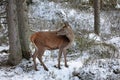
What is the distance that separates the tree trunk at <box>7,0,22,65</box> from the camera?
8.70 metres

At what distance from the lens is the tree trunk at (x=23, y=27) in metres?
9.13

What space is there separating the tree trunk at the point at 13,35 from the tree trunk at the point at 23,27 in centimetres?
31

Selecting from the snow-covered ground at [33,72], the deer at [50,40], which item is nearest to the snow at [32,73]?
the snow-covered ground at [33,72]

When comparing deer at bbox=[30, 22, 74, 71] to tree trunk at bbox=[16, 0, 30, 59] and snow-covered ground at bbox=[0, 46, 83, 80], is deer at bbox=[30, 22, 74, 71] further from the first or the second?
tree trunk at bbox=[16, 0, 30, 59]

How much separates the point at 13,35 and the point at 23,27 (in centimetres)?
56

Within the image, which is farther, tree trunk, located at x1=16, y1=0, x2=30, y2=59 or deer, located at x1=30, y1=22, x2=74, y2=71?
tree trunk, located at x1=16, y1=0, x2=30, y2=59

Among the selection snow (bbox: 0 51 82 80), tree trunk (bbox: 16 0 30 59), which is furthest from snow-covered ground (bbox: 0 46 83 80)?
tree trunk (bbox: 16 0 30 59)

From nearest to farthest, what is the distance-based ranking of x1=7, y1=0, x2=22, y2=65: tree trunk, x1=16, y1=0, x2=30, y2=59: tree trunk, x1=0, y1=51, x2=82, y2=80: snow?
x1=0, y1=51, x2=82, y2=80: snow
x1=7, y1=0, x2=22, y2=65: tree trunk
x1=16, y1=0, x2=30, y2=59: tree trunk

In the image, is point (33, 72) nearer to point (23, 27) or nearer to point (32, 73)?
point (32, 73)

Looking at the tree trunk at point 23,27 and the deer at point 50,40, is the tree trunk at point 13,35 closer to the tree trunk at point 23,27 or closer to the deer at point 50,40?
the tree trunk at point 23,27

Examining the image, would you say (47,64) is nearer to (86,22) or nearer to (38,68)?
(38,68)

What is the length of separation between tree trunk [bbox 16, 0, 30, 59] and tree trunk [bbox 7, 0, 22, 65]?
307 mm

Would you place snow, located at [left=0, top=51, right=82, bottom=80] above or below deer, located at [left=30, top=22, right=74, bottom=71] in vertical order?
below

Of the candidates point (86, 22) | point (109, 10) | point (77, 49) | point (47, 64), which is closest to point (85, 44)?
point (77, 49)
